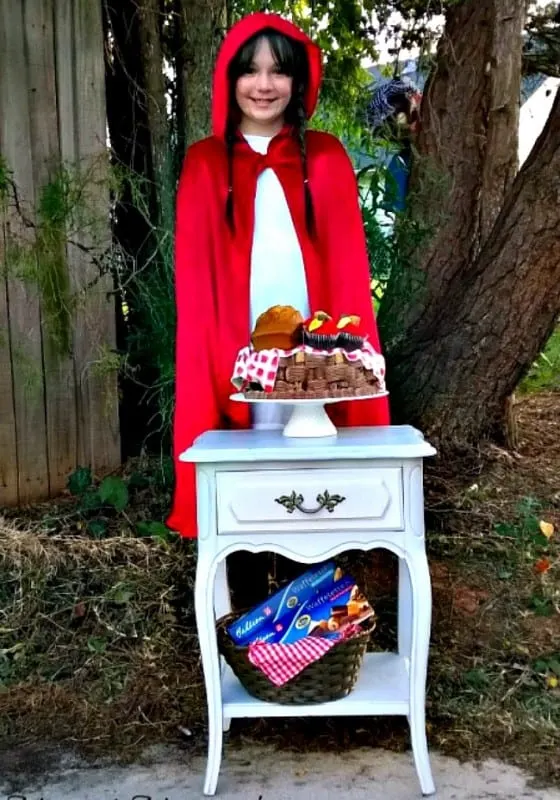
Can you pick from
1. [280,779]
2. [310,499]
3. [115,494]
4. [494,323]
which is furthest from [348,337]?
[115,494]

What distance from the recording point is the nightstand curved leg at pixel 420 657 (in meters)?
2.23

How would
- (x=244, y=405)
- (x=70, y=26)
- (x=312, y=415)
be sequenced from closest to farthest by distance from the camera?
(x=312, y=415)
(x=244, y=405)
(x=70, y=26)

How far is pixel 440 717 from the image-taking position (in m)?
2.68

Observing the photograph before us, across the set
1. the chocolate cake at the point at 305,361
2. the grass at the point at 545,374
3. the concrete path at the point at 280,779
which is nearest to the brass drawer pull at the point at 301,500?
the chocolate cake at the point at 305,361

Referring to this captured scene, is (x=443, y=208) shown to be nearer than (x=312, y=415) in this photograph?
No

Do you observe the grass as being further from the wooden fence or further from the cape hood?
the cape hood

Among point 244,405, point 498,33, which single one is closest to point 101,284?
point 244,405

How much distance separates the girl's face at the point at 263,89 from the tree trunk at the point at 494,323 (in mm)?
1216

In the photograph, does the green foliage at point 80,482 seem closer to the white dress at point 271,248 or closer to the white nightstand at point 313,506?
the white dress at point 271,248

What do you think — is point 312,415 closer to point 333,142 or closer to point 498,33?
point 333,142

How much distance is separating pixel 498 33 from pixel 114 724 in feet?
9.67

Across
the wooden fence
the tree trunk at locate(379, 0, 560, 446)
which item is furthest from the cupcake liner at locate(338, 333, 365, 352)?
the wooden fence

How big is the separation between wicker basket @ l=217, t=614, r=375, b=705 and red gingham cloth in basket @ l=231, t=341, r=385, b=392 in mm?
682

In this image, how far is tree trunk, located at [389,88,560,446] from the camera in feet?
10.9
